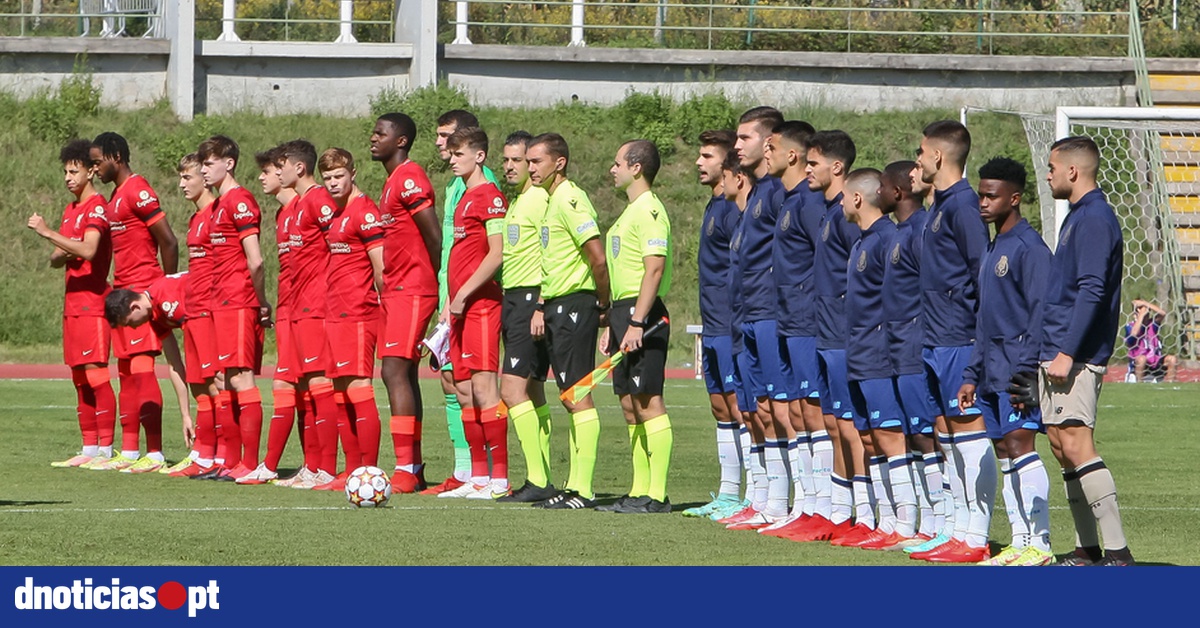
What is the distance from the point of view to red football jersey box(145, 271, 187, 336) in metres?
13.4

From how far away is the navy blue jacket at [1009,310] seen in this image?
8352 millimetres

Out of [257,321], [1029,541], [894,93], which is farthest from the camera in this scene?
[894,93]

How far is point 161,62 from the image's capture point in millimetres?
30281

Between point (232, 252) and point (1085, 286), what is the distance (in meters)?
6.88

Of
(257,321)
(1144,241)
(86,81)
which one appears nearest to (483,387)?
(257,321)

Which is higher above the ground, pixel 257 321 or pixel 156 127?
pixel 156 127

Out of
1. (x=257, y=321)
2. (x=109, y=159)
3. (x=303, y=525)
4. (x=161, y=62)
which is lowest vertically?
(x=303, y=525)

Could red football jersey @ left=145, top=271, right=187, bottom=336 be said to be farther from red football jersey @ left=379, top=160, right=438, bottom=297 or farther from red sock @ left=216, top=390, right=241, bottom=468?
red football jersey @ left=379, top=160, right=438, bottom=297

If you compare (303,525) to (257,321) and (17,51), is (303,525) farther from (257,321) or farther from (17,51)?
(17,51)

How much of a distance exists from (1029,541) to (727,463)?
9.50ft

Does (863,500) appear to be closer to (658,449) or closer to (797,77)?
(658,449)

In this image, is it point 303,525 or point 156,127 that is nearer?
point 303,525

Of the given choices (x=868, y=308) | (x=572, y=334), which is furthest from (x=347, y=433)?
(x=868, y=308)

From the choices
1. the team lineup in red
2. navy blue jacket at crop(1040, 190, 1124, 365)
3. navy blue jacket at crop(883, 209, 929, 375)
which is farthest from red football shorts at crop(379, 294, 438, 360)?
navy blue jacket at crop(1040, 190, 1124, 365)
